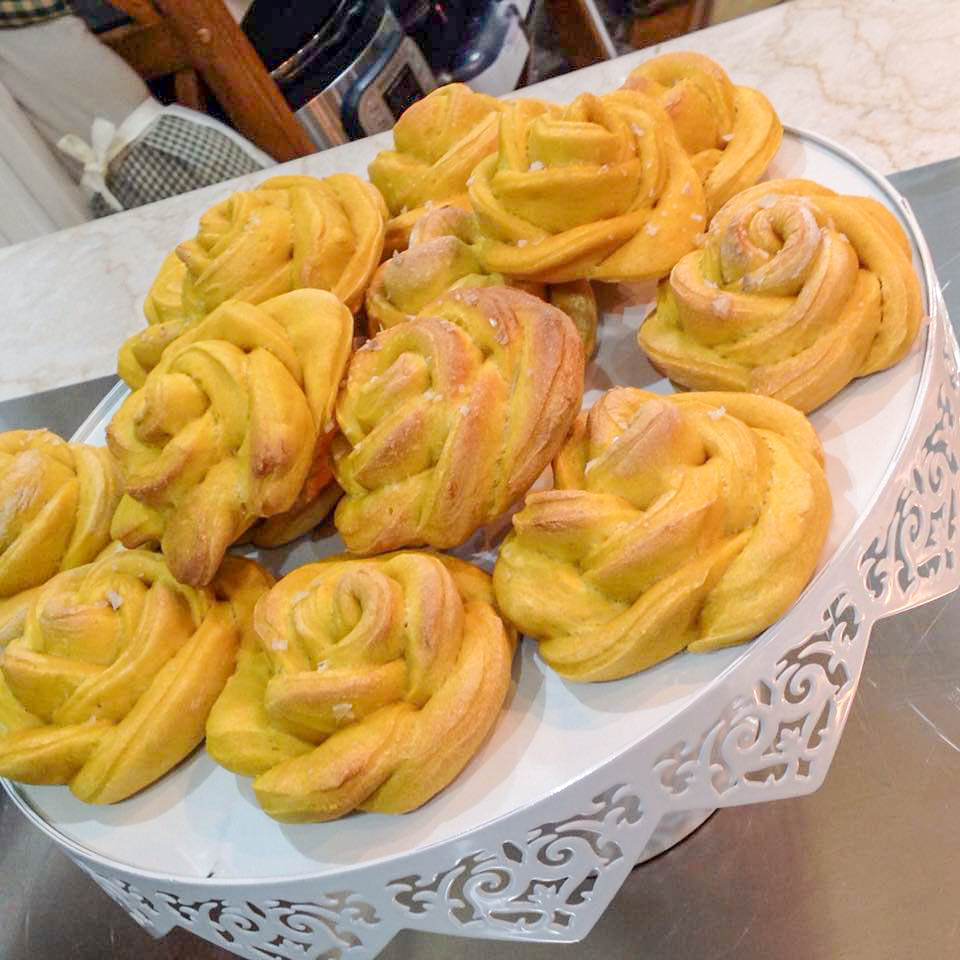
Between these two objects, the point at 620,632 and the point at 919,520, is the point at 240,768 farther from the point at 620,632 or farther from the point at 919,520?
the point at 919,520

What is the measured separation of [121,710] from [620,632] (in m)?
0.63

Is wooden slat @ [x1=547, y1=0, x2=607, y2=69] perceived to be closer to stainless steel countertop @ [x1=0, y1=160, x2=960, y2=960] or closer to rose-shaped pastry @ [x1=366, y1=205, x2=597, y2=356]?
rose-shaped pastry @ [x1=366, y1=205, x2=597, y2=356]

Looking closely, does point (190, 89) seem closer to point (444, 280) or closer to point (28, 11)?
point (28, 11)

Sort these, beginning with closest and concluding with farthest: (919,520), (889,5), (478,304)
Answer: (919,520) → (478,304) → (889,5)

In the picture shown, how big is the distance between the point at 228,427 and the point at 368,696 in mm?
423

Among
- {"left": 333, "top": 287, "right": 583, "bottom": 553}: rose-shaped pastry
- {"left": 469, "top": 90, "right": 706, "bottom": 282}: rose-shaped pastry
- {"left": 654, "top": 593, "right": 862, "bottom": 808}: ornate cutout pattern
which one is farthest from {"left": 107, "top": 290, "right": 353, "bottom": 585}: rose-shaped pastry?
{"left": 654, "top": 593, "right": 862, "bottom": 808}: ornate cutout pattern

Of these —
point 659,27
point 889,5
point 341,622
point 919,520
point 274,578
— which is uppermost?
point 341,622

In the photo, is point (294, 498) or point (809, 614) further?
point (294, 498)

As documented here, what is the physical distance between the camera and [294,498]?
1.15 m

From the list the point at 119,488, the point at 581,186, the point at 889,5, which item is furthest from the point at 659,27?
the point at 119,488

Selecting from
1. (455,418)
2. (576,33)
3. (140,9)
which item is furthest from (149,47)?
(455,418)

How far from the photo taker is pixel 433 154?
1524 mm

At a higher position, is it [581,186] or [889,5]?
[581,186]

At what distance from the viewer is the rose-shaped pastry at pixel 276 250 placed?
4.48ft
